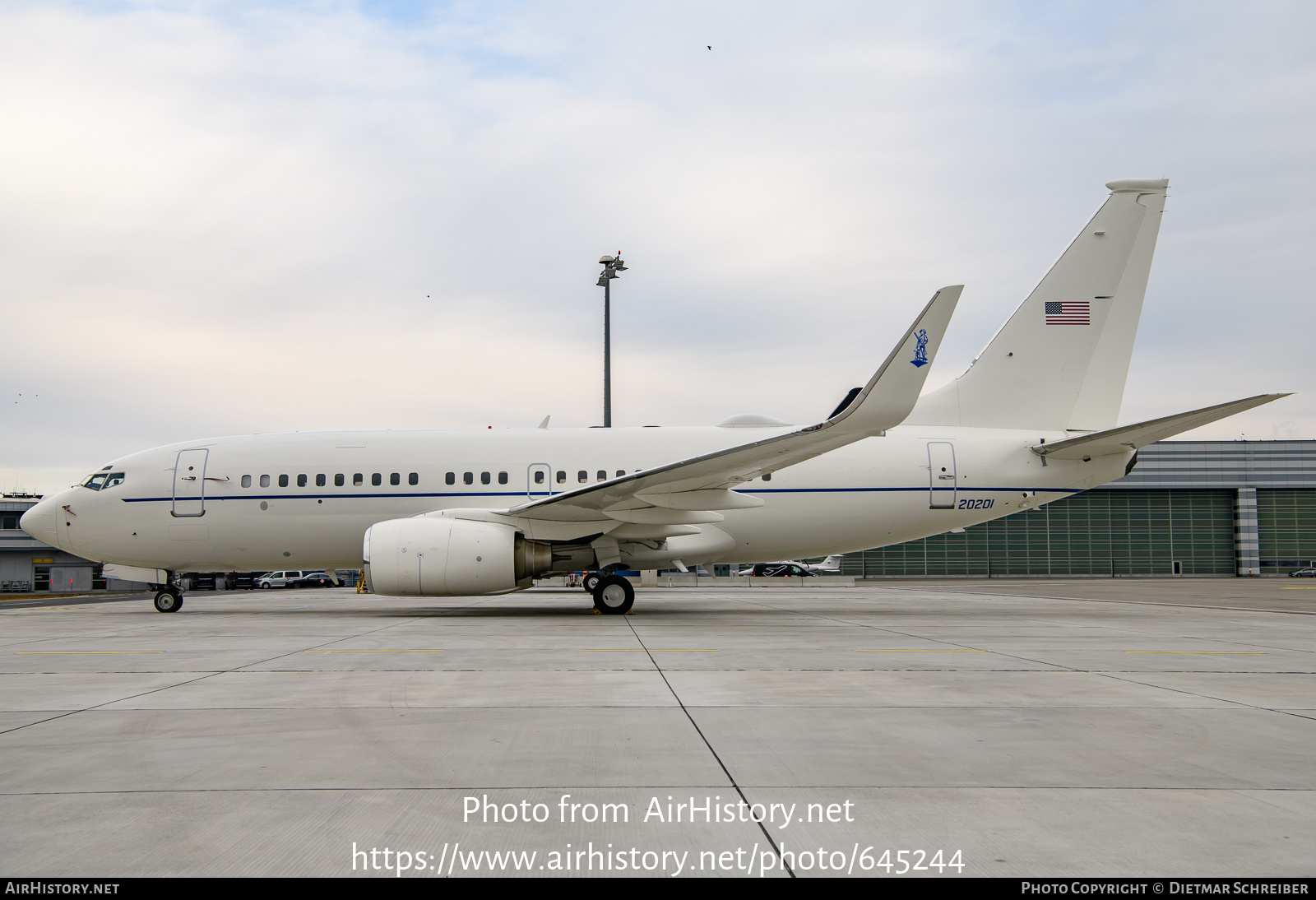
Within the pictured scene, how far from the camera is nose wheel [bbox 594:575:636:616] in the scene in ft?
47.9

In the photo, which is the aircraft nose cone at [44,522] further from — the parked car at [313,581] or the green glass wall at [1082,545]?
the green glass wall at [1082,545]

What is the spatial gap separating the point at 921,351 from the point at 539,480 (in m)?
7.33

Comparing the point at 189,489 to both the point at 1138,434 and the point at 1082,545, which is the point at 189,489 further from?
the point at 1082,545

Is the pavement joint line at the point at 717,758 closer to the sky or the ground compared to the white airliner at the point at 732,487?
closer to the ground

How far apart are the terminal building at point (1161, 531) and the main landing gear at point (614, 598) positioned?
3989 centimetres

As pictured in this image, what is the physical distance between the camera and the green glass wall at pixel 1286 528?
54531 mm

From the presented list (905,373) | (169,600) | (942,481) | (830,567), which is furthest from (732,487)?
→ (830,567)

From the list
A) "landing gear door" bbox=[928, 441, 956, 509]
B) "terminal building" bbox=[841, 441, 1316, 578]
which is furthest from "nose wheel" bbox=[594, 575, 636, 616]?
"terminal building" bbox=[841, 441, 1316, 578]

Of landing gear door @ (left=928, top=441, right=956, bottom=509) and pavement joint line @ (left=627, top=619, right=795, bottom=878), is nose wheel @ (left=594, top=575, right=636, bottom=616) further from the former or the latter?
pavement joint line @ (left=627, top=619, right=795, bottom=878)

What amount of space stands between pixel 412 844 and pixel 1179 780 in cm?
336

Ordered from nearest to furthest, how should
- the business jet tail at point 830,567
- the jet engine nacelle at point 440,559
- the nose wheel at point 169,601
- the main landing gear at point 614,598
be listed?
the jet engine nacelle at point 440,559
the main landing gear at point 614,598
the nose wheel at point 169,601
the business jet tail at point 830,567

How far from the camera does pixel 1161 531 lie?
53.8 meters

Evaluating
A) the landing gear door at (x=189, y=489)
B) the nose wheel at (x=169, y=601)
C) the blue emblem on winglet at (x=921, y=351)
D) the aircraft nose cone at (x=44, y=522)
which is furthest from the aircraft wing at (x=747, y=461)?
the aircraft nose cone at (x=44, y=522)
